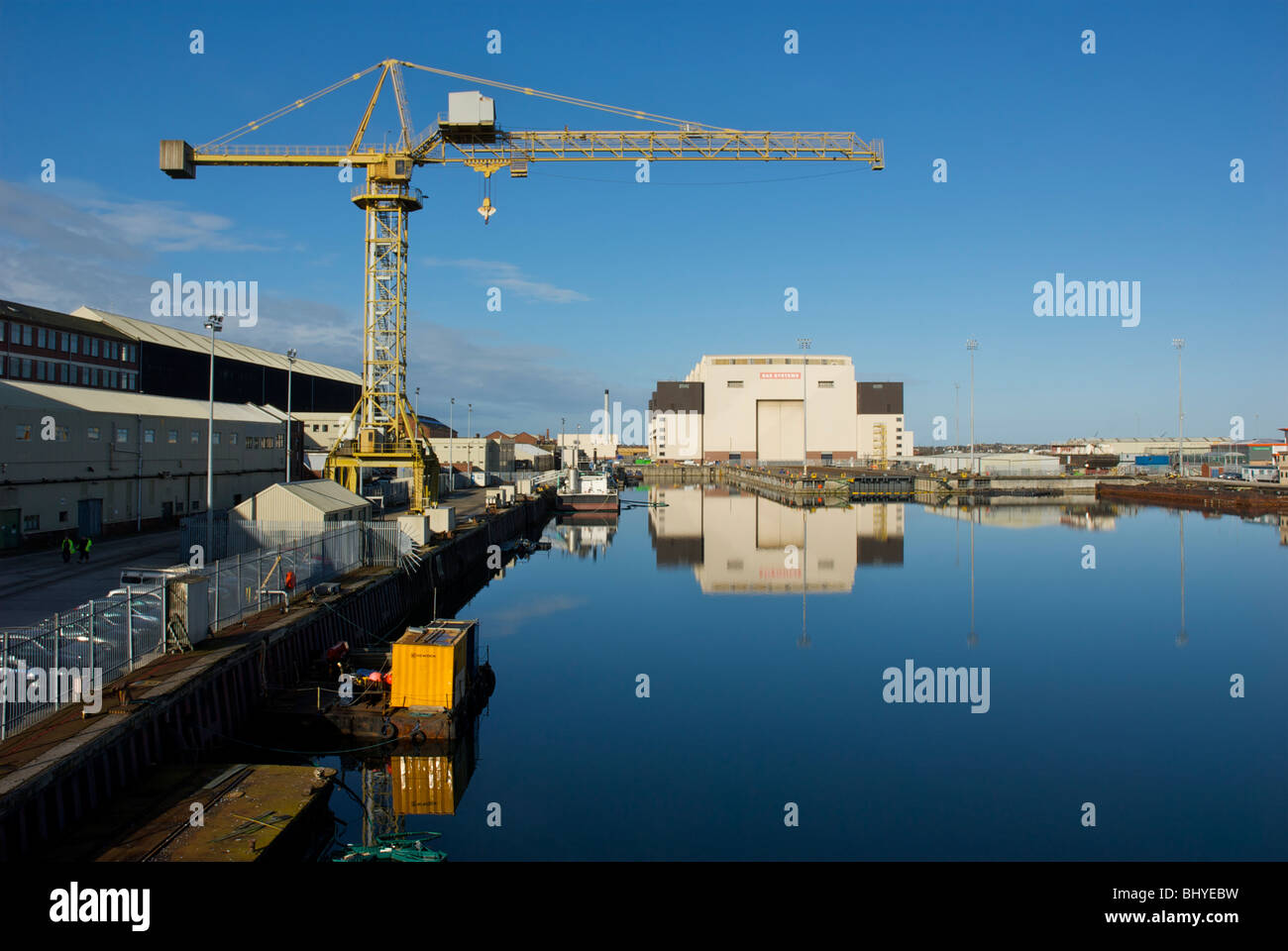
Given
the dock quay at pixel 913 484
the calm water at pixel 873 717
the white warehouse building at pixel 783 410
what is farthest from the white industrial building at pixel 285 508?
the white warehouse building at pixel 783 410

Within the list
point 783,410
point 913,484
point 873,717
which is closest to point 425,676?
point 873,717

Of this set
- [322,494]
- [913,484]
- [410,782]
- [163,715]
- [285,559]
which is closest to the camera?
[163,715]

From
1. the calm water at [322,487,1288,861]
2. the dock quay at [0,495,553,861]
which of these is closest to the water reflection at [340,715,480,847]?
the calm water at [322,487,1288,861]

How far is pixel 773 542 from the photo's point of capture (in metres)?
57.8

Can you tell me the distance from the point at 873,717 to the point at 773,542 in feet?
121

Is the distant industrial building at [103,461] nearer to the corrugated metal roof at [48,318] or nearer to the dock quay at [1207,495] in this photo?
the corrugated metal roof at [48,318]

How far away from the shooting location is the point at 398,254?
4297cm

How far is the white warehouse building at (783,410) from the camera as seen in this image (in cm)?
14275

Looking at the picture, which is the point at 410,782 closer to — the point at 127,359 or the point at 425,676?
the point at 425,676

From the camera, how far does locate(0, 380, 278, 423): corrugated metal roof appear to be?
3039 cm

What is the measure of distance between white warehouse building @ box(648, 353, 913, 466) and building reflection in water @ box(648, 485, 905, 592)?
173ft

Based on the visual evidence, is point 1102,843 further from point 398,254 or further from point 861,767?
point 398,254
